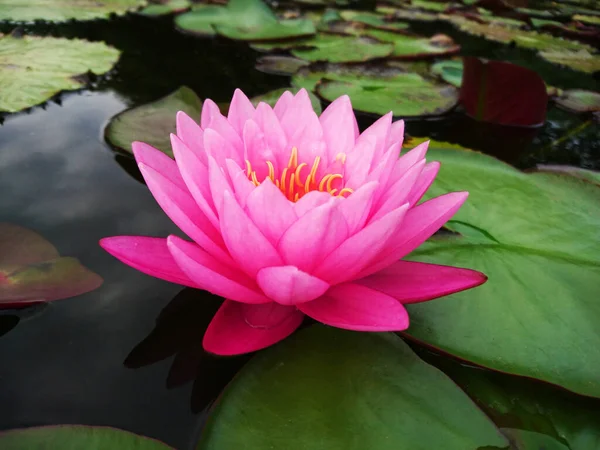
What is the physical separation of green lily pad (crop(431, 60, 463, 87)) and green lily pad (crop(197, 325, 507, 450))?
1.77 meters

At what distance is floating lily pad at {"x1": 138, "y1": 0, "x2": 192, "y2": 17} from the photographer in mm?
2893

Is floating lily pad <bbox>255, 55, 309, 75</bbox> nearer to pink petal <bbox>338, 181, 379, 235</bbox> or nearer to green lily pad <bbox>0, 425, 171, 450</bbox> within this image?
pink petal <bbox>338, 181, 379, 235</bbox>

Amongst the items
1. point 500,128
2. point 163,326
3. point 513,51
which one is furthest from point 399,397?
point 513,51

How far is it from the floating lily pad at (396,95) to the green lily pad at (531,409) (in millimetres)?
1170

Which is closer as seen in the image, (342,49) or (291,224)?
(291,224)

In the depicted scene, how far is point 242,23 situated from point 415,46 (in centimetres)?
109

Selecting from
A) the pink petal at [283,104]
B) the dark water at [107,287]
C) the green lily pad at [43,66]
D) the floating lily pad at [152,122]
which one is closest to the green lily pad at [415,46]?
the dark water at [107,287]

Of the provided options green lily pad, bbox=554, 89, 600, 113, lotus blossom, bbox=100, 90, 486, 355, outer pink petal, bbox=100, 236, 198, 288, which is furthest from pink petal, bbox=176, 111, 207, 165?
green lily pad, bbox=554, 89, 600, 113

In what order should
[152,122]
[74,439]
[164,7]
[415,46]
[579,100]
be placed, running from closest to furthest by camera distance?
[74,439] → [152,122] → [579,100] → [415,46] → [164,7]

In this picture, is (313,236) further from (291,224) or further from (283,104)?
(283,104)

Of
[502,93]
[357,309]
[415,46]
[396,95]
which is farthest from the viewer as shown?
[415,46]

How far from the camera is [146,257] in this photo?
2.18 ft

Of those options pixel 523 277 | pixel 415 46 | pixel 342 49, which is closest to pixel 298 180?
pixel 523 277

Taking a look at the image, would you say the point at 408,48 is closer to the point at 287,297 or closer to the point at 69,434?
the point at 287,297
